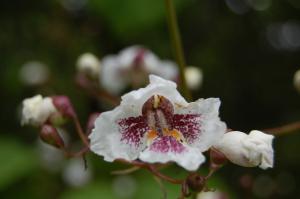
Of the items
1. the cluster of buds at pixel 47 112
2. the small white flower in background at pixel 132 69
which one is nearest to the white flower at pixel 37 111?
the cluster of buds at pixel 47 112

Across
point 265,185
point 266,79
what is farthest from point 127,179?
point 266,79

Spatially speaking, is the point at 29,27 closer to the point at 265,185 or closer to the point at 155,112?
the point at 265,185

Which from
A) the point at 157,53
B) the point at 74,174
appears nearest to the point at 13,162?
the point at 74,174

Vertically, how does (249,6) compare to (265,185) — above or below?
above

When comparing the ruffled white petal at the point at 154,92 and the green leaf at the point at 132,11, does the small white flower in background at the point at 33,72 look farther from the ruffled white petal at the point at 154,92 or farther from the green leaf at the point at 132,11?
the ruffled white petal at the point at 154,92

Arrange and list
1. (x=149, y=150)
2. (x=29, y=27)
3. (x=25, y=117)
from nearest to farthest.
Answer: (x=149, y=150), (x=25, y=117), (x=29, y=27)

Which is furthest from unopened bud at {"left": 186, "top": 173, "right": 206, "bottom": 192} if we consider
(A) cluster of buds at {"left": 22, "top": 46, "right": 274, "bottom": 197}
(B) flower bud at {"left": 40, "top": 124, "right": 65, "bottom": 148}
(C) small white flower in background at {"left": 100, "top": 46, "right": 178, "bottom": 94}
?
(C) small white flower in background at {"left": 100, "top": 46, "right": 178, "bottom": 94}

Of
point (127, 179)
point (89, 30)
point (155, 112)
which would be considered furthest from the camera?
point (89, 30)

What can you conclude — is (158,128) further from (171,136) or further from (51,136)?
(51,136)
